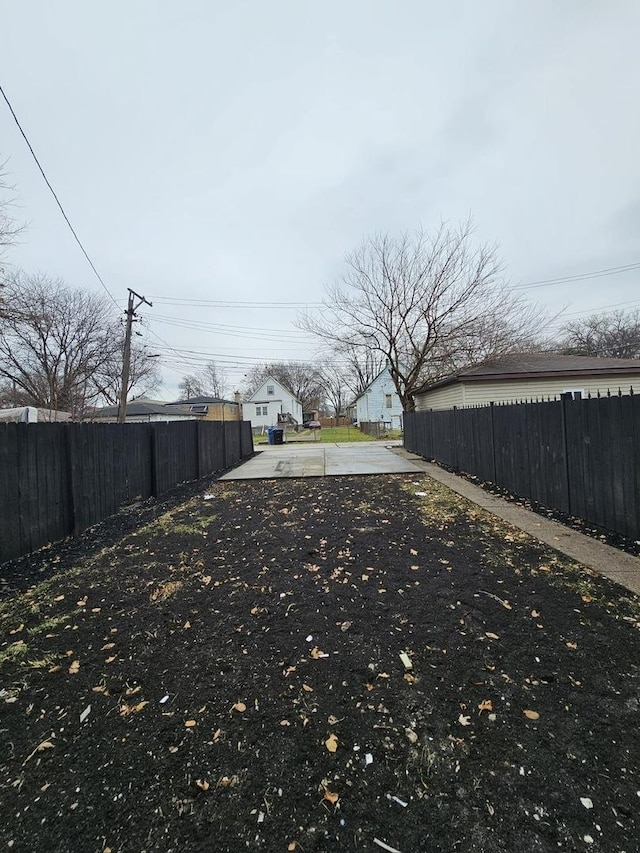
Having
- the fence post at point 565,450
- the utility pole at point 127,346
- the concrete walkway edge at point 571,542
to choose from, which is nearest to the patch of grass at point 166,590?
the concrete walkway edge at point 571,542

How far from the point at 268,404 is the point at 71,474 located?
36.9 meters

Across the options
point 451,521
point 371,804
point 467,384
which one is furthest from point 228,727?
point 467,384

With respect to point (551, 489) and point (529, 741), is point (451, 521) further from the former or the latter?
point (529, 741)

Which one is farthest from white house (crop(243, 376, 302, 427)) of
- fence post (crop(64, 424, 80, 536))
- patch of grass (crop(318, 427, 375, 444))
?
fence post (crop(64, 424, 80, 536))

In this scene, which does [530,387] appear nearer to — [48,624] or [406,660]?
[406,660]

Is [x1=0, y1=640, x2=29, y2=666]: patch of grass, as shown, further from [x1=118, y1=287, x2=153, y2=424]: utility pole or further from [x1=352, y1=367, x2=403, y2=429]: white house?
[x1=352, y1=367, x2=403, y2=429]: white house

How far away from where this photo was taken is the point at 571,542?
163 inches

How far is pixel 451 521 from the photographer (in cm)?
515

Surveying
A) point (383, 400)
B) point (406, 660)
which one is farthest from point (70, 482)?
point (383, 400)

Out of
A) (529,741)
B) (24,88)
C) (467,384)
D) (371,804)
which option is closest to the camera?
(371,804)

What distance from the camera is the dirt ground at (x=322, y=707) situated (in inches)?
52.9

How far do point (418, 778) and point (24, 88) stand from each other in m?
9.69

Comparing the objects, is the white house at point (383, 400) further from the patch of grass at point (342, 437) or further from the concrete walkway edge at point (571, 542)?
the concrete walkway edge at point (571, 542)

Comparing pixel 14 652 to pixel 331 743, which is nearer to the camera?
pixel 331 743
